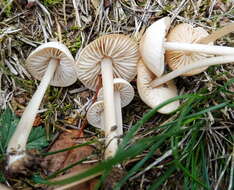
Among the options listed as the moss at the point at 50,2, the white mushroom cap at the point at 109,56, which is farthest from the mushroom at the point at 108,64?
the moss at the point at 50,2

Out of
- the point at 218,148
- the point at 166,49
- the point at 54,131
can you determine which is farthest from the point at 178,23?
the point at 54,131

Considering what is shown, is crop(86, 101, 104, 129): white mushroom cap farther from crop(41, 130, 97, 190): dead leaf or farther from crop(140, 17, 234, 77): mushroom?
crop(140, 17, 234, 77): mushroom

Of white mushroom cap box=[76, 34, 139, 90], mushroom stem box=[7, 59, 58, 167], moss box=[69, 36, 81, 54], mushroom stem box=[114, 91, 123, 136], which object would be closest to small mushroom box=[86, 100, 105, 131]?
mushroom stem box=[114, 91, 123, 136]

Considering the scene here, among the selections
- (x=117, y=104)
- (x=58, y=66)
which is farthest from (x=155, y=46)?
(x=58, y=66)

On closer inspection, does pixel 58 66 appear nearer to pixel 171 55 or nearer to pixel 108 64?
pixel 108 64

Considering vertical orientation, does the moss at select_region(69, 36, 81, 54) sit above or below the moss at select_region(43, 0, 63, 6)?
below

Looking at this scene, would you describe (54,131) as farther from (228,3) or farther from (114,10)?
(228,3)

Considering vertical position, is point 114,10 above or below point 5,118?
above
